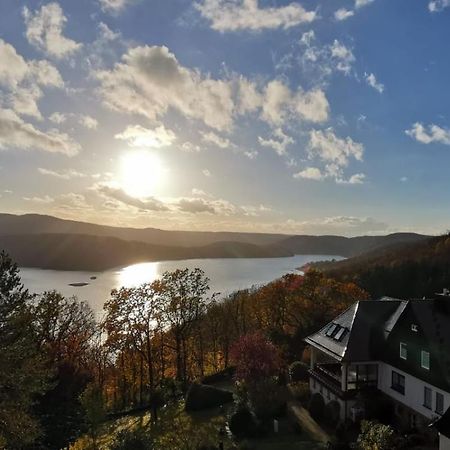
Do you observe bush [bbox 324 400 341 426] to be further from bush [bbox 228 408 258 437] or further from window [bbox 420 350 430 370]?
window [bbox 420 350 430 370]

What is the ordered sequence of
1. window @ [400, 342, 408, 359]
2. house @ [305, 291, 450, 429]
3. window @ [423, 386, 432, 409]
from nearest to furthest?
window @ [423, 386, 432, 409]
house @ [305, 291, 450, 429]
window @ [400, 342, 408, 359]

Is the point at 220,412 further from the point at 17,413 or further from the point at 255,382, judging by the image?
the point at 17,413

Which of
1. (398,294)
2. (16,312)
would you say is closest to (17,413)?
(16,312)

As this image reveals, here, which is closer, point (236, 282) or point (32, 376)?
point (32, 376)

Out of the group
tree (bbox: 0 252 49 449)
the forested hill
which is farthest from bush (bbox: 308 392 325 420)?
the forested hill

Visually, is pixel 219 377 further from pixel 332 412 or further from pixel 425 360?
pixel 425 360

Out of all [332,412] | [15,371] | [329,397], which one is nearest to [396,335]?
[329,397]
